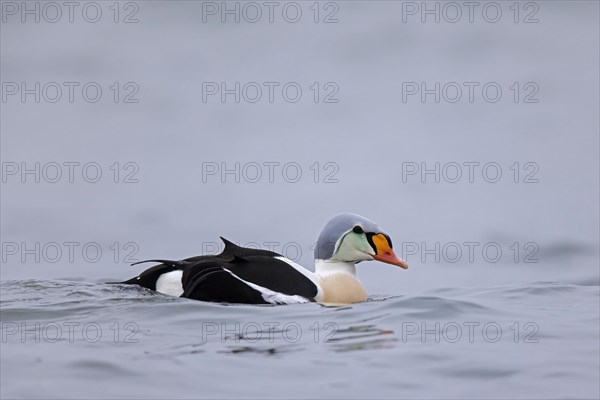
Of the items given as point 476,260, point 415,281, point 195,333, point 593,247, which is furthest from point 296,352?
point 593,247

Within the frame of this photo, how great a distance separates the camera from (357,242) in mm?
9016

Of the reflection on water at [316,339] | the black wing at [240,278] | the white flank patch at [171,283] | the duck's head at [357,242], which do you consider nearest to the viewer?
the reflection on water at [316,339]

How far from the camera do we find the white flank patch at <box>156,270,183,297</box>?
28.3 ft

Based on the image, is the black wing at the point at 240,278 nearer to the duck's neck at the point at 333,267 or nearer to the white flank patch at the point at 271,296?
the white flank patch at the point at 271,296

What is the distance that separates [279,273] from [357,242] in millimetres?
738

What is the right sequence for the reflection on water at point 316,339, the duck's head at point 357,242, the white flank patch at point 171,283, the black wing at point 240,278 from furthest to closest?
the duck's head at point 357,242
the white flank patch at point 171,283
the black wing at point 240,278
the reflection on water at point 316,339

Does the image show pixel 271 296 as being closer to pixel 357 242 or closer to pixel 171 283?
pixel 171 283

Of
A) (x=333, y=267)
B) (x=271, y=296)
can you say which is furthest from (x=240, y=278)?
(x=333, y=267)

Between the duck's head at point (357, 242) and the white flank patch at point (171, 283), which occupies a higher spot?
the duck's head at point (357, 242)

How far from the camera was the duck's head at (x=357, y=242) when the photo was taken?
9.00 metres

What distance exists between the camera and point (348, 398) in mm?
6152

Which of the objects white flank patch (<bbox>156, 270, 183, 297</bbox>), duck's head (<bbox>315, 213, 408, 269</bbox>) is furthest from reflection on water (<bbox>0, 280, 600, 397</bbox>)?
duck's head (<bbox>315, 213, 408, 269</bbox>)

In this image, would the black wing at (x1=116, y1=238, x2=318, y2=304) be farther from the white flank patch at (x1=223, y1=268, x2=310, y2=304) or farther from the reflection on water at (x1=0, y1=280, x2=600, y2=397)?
the reflection on water at (x1=0, y1=280, x2=600, y2=397)

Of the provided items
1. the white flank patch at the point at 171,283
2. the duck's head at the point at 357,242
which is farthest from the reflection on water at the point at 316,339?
the duck's head at the point at 357,242
